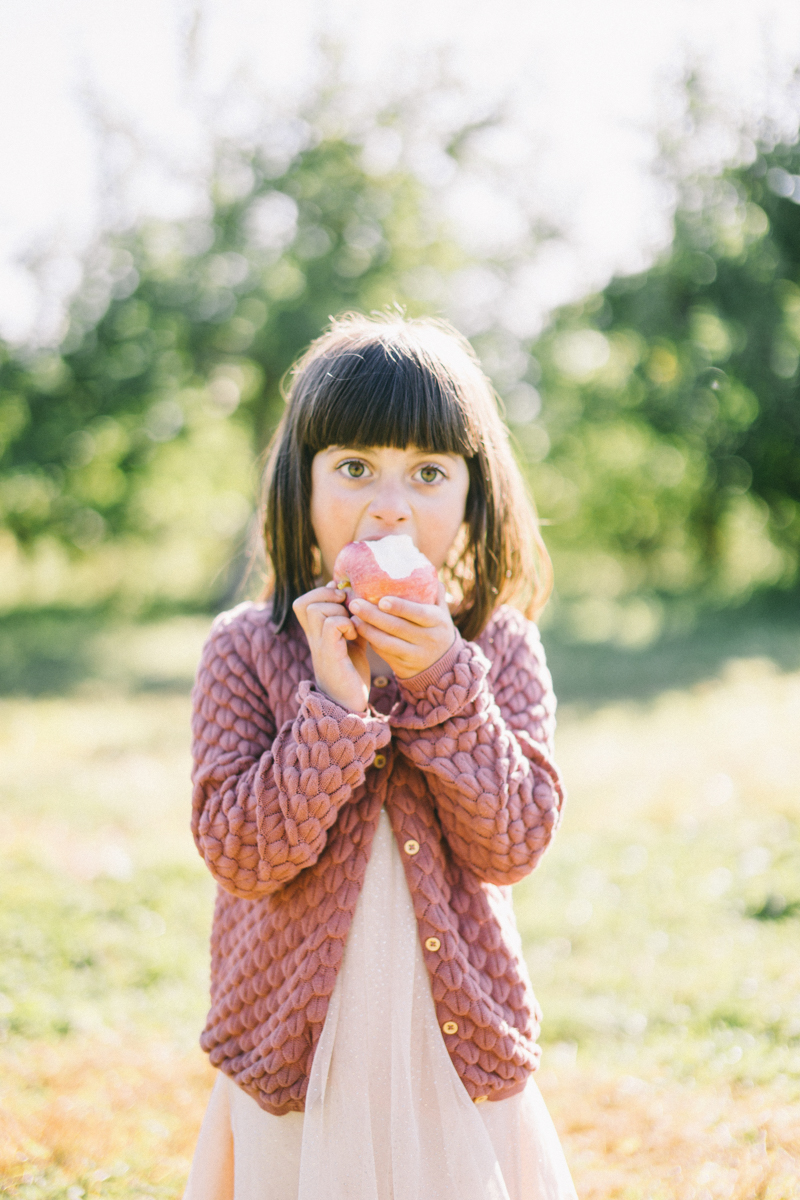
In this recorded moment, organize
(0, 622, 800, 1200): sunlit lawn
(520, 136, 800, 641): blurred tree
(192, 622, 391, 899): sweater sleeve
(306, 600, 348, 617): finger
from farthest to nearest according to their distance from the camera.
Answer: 1. (520, 136, 800, 641): blurred tree
2. (0, 622, 800, 1200): sunlit lawn
3. (306, 600, 348, 617): finger
4. (192, 622, 391, 899): sweater sleeve

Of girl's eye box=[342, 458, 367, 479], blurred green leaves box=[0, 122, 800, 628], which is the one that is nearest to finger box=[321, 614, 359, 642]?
girl's eye box=[342, 458, 367, 479]

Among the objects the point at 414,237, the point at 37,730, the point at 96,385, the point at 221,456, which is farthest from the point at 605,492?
the point at 37,730

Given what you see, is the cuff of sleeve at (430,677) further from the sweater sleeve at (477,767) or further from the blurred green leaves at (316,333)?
the blurred green leaves at (316,333)

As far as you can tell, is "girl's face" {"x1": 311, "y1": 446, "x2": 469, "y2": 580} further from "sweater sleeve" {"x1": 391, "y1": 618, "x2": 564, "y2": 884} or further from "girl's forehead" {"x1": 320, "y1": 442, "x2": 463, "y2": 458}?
"sweater sleeve" {"x1": 391, "y1": 618, "x2": 564, "y2": 884}

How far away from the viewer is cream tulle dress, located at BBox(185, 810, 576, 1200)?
1484 mm

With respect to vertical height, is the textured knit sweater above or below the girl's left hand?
below

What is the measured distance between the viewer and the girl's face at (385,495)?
5.25ft

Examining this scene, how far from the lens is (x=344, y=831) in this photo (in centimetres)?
154

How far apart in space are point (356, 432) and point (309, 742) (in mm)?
518

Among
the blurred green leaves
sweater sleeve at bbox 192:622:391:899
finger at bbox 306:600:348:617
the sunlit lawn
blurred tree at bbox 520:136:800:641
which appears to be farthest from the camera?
the blurred green leaves

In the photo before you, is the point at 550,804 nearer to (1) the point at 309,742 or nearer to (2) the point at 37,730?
(1) the point at 309,742

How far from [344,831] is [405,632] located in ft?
1.10

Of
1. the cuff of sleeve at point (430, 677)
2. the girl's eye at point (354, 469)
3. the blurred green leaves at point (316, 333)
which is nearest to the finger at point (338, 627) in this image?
the cuff of sleeve at point (430, 677)

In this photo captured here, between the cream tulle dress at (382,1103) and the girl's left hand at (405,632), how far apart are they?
0.28 m
